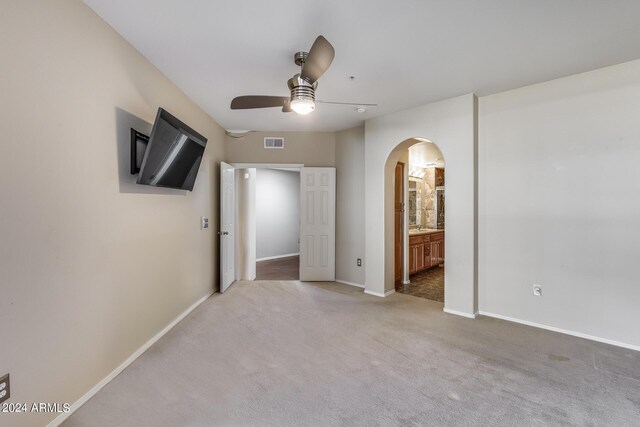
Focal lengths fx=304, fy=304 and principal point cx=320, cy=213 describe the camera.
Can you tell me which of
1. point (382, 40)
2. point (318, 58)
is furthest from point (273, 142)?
point (318, 58)

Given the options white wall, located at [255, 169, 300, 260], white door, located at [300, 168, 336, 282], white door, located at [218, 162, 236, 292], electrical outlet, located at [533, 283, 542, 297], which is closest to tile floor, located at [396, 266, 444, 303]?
electrical outlet, located at [533, 283, 542, 297]

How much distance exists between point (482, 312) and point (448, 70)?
270 centimetres

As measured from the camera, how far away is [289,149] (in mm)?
5184

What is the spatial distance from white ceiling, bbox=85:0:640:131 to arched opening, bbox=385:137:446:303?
120 centimetres

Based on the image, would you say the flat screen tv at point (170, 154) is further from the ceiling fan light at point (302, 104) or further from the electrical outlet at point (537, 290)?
the electrical outlet at point (537, 290)

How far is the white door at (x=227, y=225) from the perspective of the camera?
4.50m

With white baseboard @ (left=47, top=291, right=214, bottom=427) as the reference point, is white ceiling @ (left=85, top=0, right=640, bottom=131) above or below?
above

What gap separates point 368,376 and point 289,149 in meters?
3.81

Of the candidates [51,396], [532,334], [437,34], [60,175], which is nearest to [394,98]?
[437,34]

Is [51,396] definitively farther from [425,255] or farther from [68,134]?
[425,255]

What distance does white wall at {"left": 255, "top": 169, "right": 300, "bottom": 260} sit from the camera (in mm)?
7539

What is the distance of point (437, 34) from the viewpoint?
7.48 feet

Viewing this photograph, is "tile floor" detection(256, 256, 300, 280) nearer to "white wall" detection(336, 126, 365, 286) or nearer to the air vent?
"white wall" detection(336, 126, 365, 286)

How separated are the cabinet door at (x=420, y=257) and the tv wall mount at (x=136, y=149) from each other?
15.2 ft
